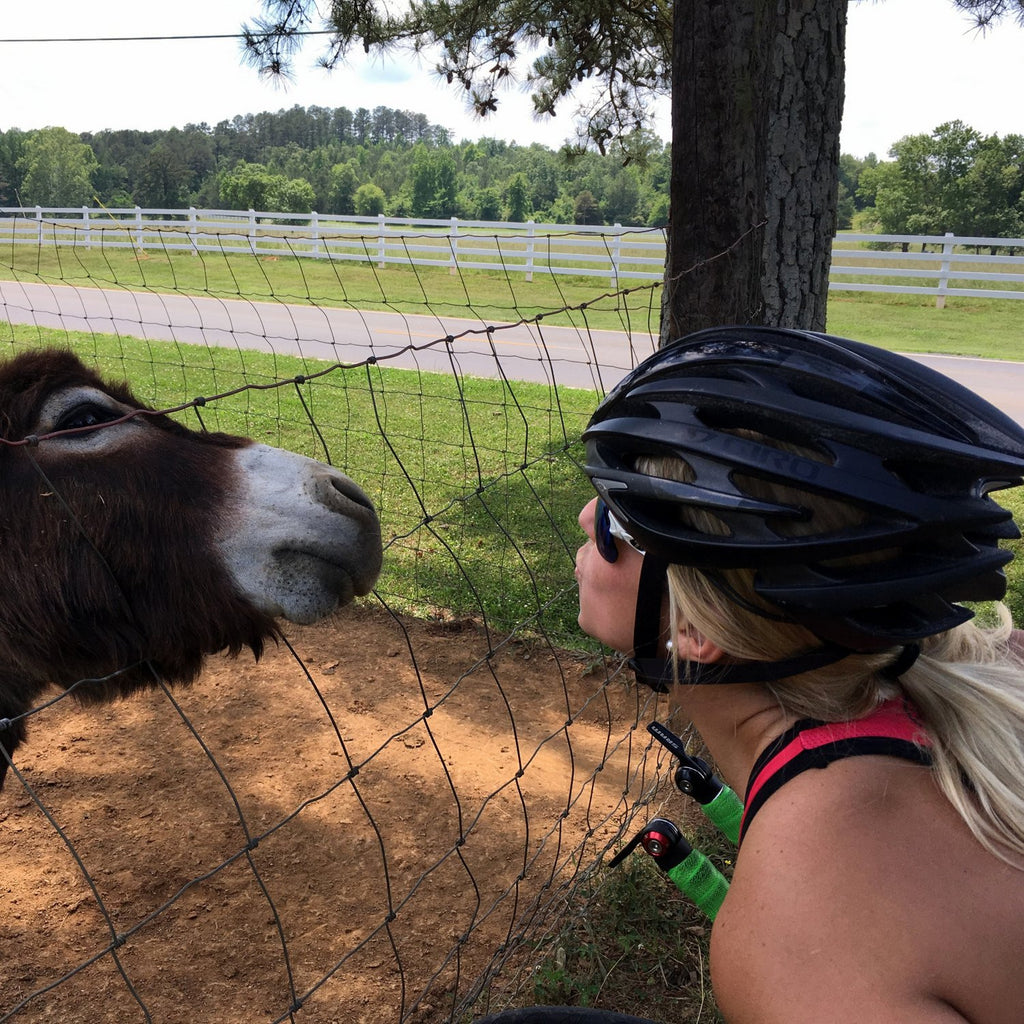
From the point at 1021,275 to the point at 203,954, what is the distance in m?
20.6

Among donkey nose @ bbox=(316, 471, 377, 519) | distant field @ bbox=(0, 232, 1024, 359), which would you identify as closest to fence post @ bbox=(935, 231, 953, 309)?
distant field @ bbox=(0, 232, 1024, 359)

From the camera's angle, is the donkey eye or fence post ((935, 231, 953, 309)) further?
fence post ((935, 231, 953, 309))

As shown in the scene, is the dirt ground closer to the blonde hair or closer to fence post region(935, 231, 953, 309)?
the blonde hair

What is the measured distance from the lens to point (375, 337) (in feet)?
47.1

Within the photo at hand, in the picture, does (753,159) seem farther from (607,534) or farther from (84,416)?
(84,416)

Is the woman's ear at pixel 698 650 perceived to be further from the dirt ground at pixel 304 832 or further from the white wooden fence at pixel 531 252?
the white wooden fence at pixel 531 252

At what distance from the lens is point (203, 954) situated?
271 centimetres

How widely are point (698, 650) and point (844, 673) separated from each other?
0.76ft

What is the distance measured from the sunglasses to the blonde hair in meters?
0.13

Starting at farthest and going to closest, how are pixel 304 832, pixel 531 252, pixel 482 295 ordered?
pixel 531 252 → pixel 482 295 → pixel 304 832

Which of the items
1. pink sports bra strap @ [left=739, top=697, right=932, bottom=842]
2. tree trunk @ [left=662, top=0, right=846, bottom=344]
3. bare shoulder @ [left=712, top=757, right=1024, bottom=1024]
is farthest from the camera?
tree trunk @ [left=662, top=0, right=846, bottom=344]

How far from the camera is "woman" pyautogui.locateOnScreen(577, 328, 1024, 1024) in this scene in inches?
38.2

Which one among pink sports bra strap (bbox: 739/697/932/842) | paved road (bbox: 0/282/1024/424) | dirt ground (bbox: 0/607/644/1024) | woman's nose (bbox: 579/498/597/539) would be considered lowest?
dirt ground (bbox: 0/607/644/1024)

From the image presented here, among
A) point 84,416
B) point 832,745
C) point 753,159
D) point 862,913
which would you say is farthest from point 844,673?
point 753,159
